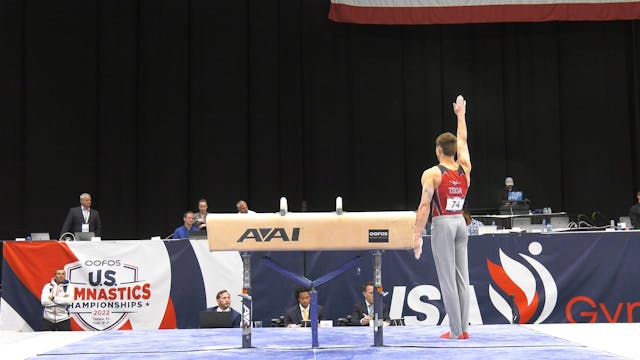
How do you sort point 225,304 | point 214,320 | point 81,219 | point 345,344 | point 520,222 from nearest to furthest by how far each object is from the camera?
point 345,344, point 214,320, point 225,304, point 520,222, point 81,219

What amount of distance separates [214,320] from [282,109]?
25.4 feet

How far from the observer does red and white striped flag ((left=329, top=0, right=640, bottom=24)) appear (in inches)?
600

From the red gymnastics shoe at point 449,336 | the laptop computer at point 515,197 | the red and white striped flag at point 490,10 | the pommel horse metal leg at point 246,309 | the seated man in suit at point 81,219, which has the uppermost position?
the red and white striped flag at point 490,10

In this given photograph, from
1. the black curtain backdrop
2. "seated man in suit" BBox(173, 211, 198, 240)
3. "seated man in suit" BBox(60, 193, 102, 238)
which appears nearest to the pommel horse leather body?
"seated man in suit" BBox(173, 211, 198, 240)

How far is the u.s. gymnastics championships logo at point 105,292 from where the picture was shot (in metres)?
9.66

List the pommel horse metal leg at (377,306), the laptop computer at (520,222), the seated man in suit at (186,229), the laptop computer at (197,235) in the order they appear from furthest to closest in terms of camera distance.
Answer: the laptop computer at (520,222) → the seated man in suit at (186,229) → the laptop computer at (197,235) → the pommel horse metal leg at (377,306)

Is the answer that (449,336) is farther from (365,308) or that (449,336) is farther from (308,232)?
(365,308)

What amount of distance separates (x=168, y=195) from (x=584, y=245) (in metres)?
8.99

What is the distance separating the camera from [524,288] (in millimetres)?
9445

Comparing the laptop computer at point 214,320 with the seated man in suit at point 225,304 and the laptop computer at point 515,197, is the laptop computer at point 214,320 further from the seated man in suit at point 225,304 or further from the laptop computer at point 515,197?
the laptop computer at point 515,197

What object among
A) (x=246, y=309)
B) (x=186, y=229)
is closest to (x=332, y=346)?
(x=246, y=309)

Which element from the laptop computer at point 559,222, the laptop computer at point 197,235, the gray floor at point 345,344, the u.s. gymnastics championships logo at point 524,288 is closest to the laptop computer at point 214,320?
the laptop computer at point 197,235

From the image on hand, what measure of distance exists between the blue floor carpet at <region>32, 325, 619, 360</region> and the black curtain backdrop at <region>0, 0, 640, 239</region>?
9.59 metres

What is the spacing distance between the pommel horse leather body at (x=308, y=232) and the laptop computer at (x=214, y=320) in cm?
367
